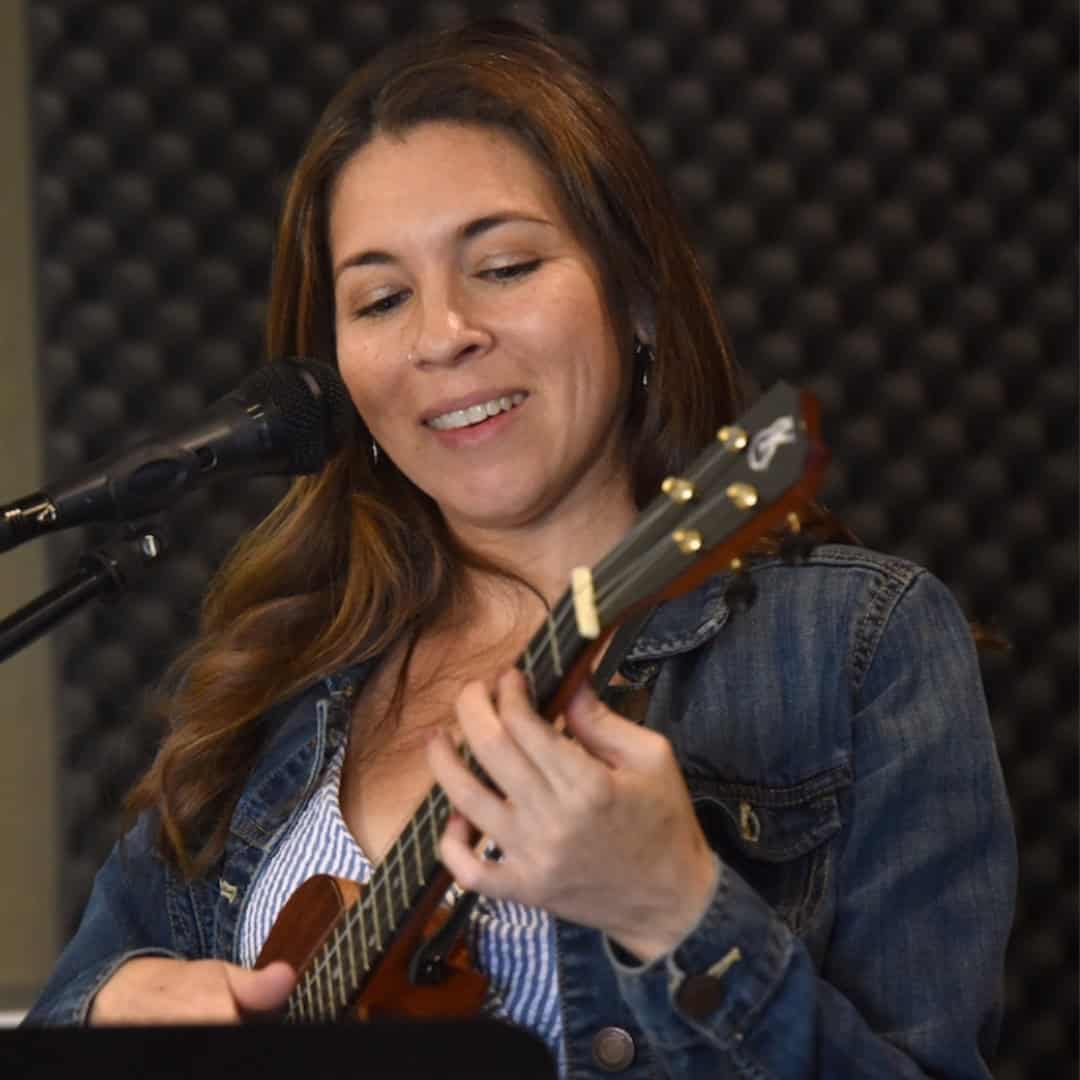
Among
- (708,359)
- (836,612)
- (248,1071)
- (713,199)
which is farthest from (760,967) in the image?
(713,199)

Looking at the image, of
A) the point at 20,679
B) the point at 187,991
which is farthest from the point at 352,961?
the point at 20,679

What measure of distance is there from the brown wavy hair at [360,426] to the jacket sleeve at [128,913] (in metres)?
0.03

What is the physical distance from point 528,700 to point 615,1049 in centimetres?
32

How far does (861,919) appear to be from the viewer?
44.6 inches

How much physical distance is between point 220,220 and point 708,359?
865 mm

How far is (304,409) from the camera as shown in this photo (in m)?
1.08

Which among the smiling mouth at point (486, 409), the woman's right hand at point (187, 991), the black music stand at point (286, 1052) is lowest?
the woman's right hand at point (187, 991)

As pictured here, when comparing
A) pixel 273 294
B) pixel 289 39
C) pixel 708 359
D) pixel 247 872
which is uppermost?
pixel 289 39

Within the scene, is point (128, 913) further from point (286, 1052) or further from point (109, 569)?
point (286, 1052)

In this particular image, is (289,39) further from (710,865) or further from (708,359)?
(710,865)

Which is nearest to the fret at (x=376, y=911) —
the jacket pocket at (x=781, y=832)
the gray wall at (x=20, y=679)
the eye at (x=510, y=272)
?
the jacket pocket at (x=781, y=832)

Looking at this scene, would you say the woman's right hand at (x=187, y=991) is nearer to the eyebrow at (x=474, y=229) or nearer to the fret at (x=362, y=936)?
the fret at (x=362, y=936)

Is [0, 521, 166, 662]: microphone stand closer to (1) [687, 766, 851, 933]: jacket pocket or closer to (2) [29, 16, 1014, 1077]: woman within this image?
(2) [29, 16, 1014, 1077]: woman

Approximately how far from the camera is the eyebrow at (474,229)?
50.5 inches
